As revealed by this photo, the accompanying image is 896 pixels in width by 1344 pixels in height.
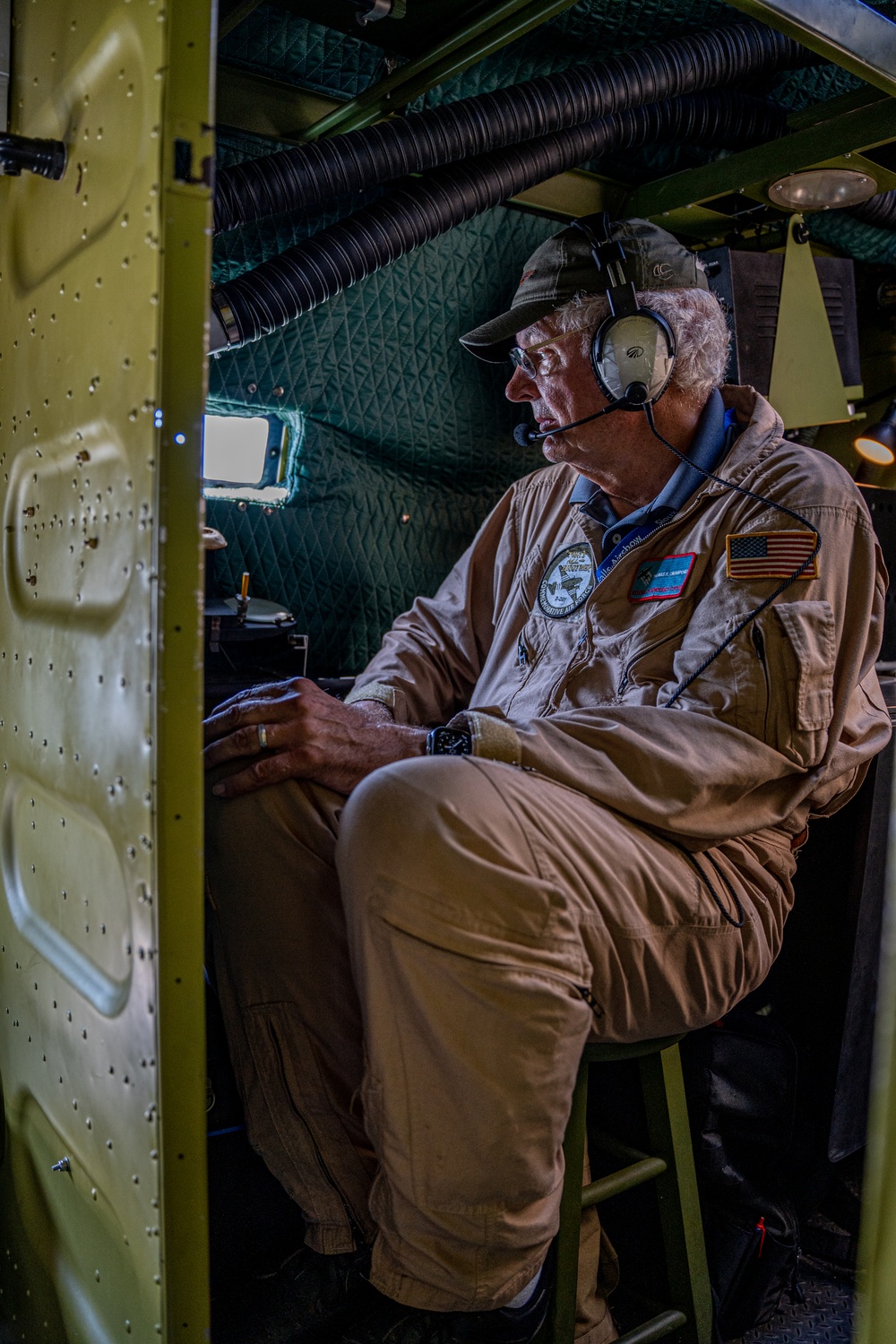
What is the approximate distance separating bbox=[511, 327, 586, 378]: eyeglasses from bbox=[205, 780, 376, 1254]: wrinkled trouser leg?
1.23m

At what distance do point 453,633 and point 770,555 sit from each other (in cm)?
96

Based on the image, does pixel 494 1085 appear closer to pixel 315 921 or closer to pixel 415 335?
pixel 315 921

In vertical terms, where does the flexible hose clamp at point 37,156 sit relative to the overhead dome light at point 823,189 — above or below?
below

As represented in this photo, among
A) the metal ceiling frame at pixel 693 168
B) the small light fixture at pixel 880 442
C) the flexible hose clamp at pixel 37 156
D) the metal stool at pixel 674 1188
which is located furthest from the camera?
the small light fixture at pixel 880 442

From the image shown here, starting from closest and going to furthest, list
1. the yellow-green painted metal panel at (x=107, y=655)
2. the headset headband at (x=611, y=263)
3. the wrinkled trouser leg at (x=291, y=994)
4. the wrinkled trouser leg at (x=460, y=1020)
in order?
1. the yellow-green painted metal panel at (x=107, y=655)
2. the wrinkled trouser leg at (x=460, y=1020)
3. the wrinkled trouser leg at (x=291, y=994)
4. the headset headband at (x=611, y=263)

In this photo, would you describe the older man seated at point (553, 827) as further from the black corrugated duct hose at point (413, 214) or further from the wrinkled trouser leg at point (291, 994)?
the black corrugated duct hose at point (413, 214)

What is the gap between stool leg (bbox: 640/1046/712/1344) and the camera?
1808 millimetres


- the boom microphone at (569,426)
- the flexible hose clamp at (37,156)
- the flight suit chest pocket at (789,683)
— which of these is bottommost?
the flight suit chest pocket at (789,683)

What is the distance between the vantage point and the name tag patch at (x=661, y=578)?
1.89 m

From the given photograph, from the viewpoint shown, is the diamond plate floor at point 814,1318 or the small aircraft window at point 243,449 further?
the small aircraft window at point 243,449

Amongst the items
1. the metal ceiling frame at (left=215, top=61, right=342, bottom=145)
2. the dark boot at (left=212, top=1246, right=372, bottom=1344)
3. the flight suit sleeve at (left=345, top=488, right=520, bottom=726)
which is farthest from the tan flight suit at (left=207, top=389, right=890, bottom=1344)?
the metal ceiling frame at (left=215, top=61, right=342, bottom=145)

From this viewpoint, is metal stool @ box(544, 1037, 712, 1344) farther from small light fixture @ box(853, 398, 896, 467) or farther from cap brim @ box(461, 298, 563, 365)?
small light fixture @ box(853, 398, 896, 467)

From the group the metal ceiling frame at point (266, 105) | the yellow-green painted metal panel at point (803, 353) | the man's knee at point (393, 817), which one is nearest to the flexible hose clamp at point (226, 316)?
the metal ceiling frame at point (266, 105)

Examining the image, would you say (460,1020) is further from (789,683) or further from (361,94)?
(361,94)
